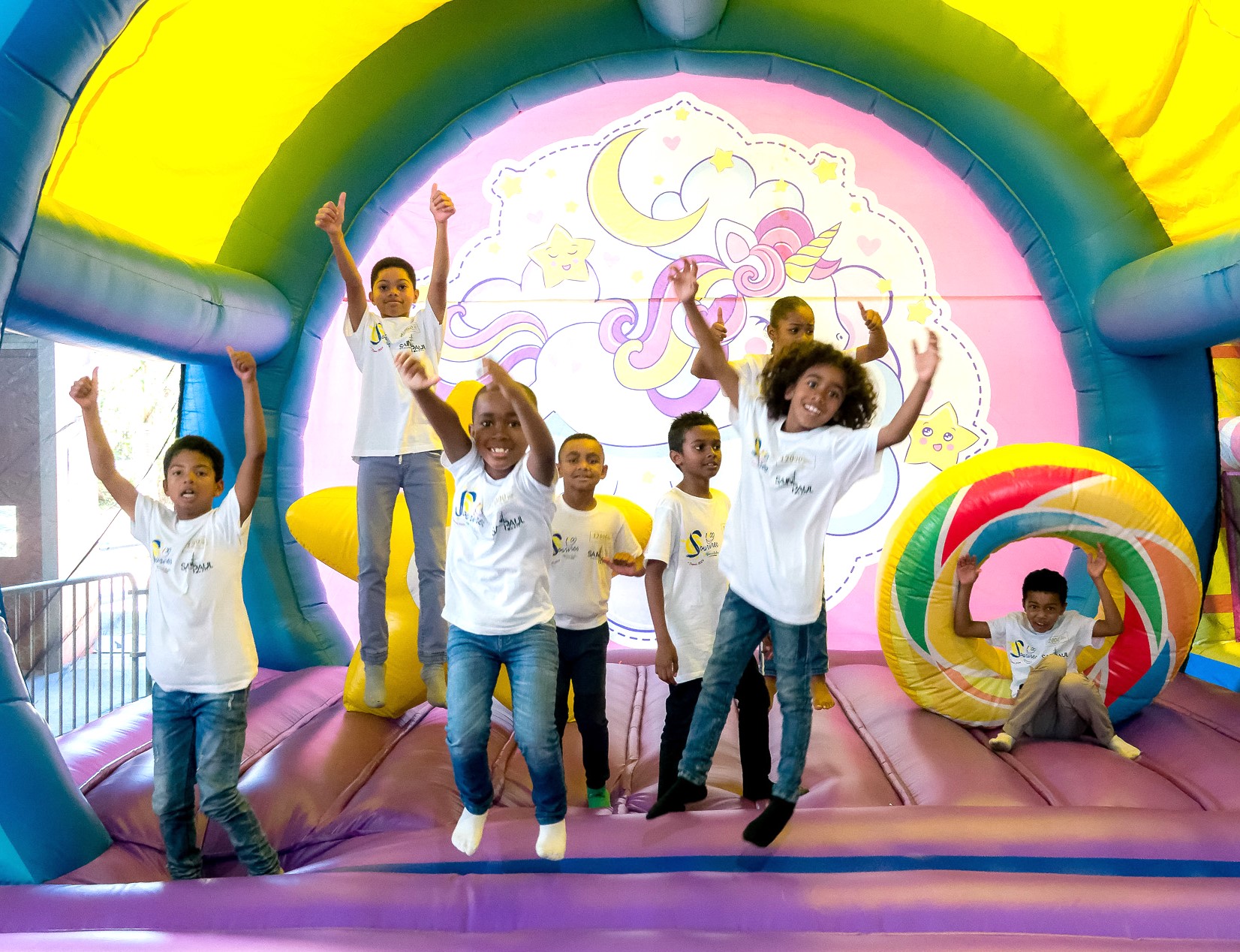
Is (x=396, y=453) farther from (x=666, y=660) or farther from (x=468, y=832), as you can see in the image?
(x=468, y=832)

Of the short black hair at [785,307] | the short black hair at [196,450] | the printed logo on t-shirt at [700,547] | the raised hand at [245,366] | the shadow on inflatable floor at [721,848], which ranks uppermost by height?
the short black hair at [785,307]

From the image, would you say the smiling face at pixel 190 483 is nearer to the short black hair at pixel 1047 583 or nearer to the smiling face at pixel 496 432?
the smiling face at pixel 496 432

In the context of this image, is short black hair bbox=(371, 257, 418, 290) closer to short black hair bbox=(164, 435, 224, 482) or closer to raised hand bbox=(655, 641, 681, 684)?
short black hair bbox=(164, 435, 224, 482)

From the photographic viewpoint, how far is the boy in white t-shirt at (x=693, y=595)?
8.58 ft

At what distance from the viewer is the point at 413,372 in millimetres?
2094

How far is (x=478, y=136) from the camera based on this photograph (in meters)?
4.11

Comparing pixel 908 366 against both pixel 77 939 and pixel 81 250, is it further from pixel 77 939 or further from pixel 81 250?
pixel 77 939

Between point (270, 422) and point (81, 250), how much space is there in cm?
135

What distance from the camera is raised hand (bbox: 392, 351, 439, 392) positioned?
81.6 inches

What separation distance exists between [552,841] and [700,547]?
2.89ft

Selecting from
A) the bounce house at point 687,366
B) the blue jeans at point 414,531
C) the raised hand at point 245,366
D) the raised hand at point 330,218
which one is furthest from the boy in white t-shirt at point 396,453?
the raised hand at point 245,366

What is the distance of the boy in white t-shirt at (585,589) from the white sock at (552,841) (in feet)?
1.37

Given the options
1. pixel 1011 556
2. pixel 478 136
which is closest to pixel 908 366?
pixel 1011 556

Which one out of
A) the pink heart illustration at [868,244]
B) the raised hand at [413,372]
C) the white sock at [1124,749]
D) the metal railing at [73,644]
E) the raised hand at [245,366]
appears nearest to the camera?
the raised hand at [413,372]
